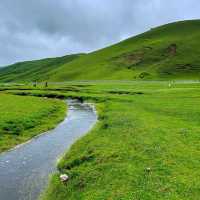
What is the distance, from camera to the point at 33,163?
91.5 feet

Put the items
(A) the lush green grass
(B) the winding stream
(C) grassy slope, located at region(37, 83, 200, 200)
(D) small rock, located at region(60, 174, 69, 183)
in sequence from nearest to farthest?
(C) grassy slope, located at region(37, 83, 200, 200) < (B) the winding stream < (D) small rock, located at region(60, 174, 69, 183) < (A) the lush green grass

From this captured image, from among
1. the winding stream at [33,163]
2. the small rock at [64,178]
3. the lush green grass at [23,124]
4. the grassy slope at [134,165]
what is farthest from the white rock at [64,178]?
the lush green grass at [23,124]

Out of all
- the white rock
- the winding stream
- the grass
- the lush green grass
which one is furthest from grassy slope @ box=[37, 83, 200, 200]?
the lush green grass

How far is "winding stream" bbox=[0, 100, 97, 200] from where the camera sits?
869 inches

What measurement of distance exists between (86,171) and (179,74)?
16969 centimetres

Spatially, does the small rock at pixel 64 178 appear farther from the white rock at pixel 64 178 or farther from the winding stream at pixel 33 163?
the winding stream at pixel 33 163

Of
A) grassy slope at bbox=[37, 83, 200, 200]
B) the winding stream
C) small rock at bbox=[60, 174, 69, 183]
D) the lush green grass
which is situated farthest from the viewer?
the lush green grass

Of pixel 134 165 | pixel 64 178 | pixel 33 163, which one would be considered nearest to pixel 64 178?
pixel 64 178

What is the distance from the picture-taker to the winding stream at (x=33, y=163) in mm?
22062

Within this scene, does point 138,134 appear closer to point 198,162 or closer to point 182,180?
point 198,162

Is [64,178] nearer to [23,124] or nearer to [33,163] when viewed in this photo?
[33,163]

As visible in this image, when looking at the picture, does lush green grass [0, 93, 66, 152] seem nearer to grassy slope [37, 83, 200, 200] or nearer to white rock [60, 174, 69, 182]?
grassy slope [37, 83, 200, 200]

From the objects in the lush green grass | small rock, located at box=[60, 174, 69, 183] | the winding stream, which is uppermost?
the lush green grass

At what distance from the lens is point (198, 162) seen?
2206 centimetres
